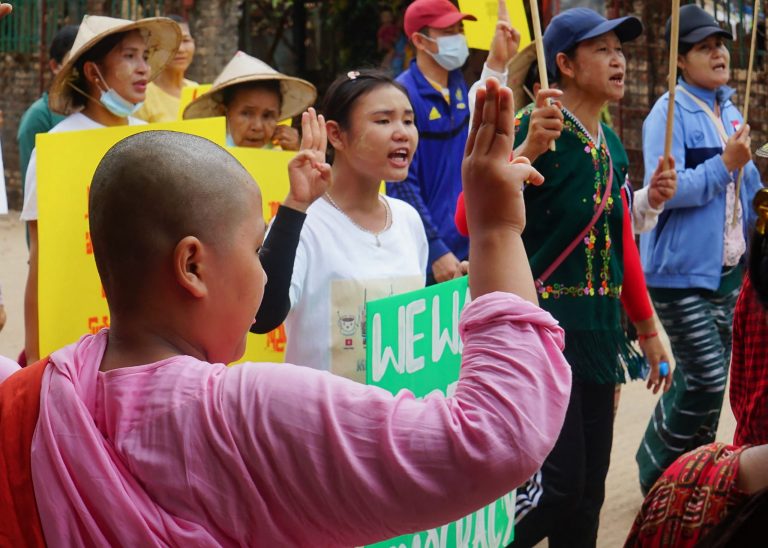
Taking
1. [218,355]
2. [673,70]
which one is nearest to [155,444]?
[218,355]

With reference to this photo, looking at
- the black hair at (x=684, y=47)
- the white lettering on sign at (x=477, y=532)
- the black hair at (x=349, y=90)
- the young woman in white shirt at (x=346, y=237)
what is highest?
the black hair at (x=684, y=47)

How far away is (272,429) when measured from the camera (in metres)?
1.47

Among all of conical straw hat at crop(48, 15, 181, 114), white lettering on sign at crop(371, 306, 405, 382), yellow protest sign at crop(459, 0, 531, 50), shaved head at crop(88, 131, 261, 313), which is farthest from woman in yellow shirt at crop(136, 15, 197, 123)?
shaved head at crop(88, 131, 261, 313)

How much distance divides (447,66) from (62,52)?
6.78 feet

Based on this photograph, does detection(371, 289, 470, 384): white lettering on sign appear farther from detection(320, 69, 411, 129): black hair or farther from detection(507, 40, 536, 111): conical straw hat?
detection(507, 40, 536, 111): conical straw hat

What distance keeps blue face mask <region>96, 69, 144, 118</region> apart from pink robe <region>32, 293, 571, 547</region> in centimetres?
357

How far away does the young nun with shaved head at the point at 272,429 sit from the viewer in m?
1.46

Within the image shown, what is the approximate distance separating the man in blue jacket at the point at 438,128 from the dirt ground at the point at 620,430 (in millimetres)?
1335

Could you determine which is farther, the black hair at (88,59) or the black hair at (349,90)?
the black hair at (88,59)

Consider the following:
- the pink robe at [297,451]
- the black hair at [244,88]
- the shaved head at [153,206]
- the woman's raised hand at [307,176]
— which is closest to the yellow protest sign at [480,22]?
the black hair at [244,88]

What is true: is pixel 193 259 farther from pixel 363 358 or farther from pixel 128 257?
pixel 363 358

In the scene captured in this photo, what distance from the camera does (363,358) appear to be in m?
3.42

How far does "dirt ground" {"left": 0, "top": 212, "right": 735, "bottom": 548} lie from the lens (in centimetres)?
539

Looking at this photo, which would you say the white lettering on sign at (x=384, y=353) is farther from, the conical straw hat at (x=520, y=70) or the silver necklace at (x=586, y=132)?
the conical straw hat at (x=520, y=70)
